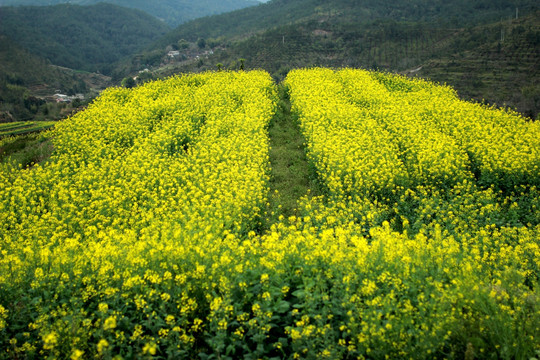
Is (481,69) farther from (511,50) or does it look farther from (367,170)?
(367,170)

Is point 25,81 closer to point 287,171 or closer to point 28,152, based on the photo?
point 28,152

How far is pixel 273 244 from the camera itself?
5.35 metres

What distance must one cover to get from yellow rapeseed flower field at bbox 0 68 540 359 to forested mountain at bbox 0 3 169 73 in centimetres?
12262

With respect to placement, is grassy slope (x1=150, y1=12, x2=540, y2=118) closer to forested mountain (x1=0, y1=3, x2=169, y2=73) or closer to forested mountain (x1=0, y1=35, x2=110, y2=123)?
forested mountain (x1=0, y1=35, x2=110, y2=123)

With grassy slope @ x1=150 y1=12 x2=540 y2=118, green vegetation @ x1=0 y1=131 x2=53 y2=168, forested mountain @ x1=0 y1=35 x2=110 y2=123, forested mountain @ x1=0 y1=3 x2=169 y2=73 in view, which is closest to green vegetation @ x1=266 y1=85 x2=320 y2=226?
green vegetation @ x1=0 y1=131 x2=53 y2=168

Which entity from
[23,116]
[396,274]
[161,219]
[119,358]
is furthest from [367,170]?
[23,116]

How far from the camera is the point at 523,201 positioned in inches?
332

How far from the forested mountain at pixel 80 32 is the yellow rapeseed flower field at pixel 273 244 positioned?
122624 mm

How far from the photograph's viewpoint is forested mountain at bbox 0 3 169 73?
4596 inches

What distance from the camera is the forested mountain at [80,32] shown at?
116750 millimetres

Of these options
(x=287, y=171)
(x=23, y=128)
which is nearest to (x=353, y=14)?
(x=23, y=128)

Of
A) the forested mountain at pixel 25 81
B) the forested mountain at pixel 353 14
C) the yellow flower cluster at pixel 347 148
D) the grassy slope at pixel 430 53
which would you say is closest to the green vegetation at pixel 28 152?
the yellow flower cluster at pixel 347 148

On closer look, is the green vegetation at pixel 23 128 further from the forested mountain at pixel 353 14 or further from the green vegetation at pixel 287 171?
the forested mountain at pixel 353 14

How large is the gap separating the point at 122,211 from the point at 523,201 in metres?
9.48
